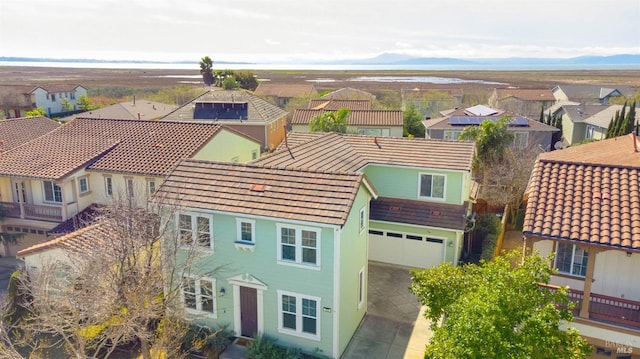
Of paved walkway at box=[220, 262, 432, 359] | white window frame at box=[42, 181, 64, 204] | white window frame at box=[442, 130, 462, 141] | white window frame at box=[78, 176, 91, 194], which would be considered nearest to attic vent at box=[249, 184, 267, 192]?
paved walkway at box=[220, 262, 432, 359]

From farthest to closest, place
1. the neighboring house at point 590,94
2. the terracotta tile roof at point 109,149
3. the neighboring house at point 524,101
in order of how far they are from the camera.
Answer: the neighboring house at point 590,94, the neighboring house at point 524,101, the terracotta tile roof at point 109,149

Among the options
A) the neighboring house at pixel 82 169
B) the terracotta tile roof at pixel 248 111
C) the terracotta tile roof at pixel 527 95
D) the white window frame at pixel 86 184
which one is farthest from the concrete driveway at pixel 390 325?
the terracotta tile roof at pixel 527 95

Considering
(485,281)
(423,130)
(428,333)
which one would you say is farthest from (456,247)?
(423,130)

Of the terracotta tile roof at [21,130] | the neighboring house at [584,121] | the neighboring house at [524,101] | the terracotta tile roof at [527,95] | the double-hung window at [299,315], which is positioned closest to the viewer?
the double-hung window at [299,315]

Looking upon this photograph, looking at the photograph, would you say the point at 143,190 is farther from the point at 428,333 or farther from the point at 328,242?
the point at 428,333

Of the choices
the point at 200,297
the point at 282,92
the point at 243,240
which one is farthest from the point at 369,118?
the point at 282,92

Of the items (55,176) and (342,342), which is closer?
(342,342)

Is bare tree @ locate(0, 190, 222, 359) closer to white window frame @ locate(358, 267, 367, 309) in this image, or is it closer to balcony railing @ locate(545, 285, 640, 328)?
white window frame @ locate(358, 267, 367, 309)

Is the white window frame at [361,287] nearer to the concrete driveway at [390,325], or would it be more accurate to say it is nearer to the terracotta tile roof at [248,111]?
the concrete driveway at [390,325]
